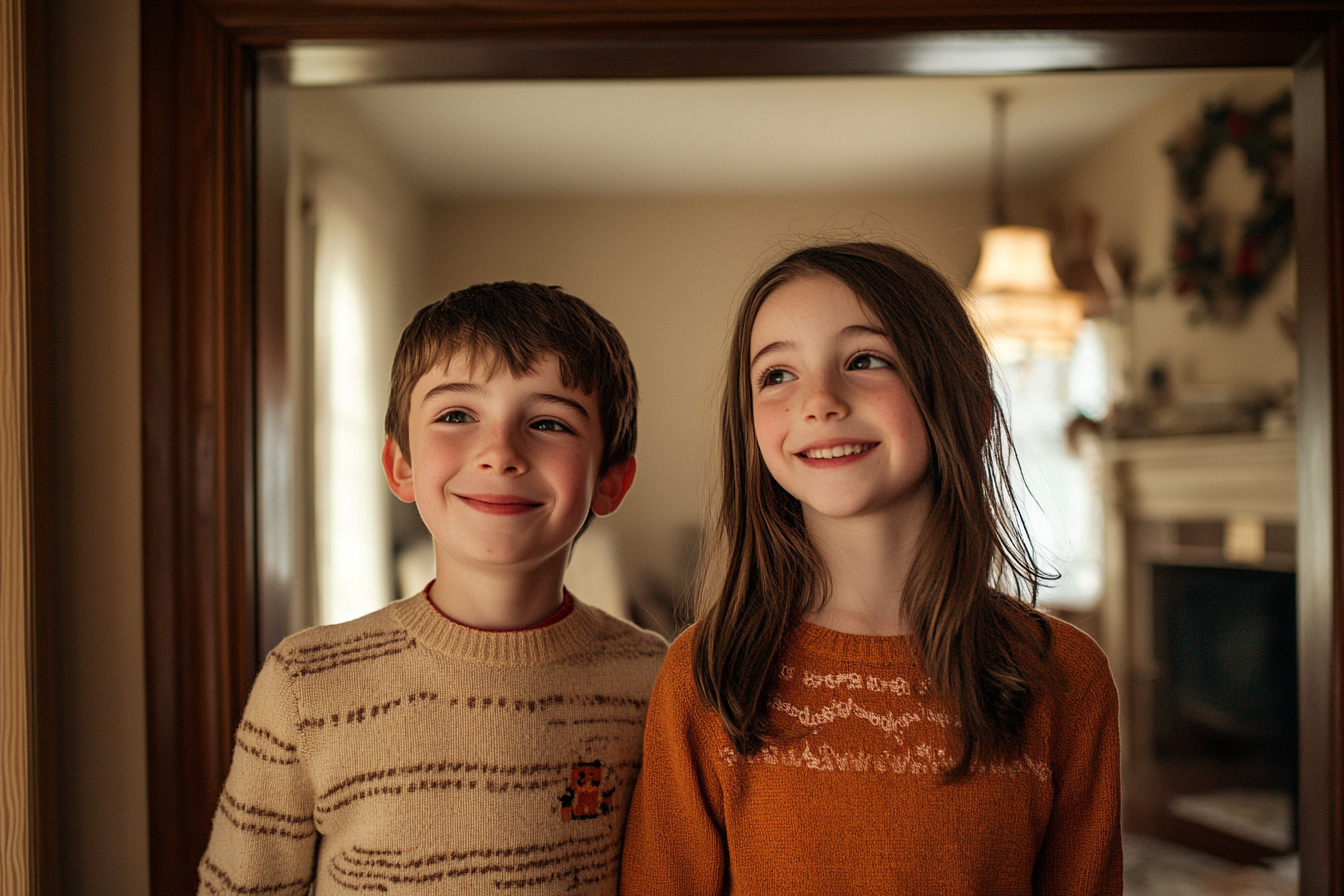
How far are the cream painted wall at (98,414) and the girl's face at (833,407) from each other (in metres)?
0.83

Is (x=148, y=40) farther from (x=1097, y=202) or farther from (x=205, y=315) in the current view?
(x=1097, y=202)

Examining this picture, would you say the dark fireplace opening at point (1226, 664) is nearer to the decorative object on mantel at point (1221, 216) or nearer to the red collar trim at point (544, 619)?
the decorative object on mantel at point (1221, 216)

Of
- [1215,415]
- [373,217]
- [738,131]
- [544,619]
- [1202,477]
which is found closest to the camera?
[544,619]

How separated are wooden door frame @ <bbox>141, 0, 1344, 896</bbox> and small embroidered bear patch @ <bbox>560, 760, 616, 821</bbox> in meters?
0.51

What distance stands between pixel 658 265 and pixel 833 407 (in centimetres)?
474

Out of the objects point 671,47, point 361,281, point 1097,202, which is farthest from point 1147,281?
point 671,47

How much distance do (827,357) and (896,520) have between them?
20 centimetres

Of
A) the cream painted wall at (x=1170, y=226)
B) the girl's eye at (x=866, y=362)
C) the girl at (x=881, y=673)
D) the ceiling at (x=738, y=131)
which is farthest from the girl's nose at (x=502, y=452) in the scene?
the cream painted wall at (x=1170, y=226)

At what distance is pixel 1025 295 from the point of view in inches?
134

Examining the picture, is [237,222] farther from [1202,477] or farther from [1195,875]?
[1202,477]

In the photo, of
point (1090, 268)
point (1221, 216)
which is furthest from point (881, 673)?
point (1090, 268)

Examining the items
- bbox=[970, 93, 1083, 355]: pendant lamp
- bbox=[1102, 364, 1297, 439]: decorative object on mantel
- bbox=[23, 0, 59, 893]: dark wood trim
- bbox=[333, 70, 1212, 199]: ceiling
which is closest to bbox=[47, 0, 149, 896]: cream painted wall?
bbox=[23, 0, 59, 893]: dark wood trim

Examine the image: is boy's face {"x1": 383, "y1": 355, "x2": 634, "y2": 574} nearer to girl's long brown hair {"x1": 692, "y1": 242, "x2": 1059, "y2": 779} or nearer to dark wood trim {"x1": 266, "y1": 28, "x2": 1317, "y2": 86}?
girl's long brown hair {"x1": 692, "y1": 242, "x2": 1059, "y2": 779}

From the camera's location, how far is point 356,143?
408 centimetres
